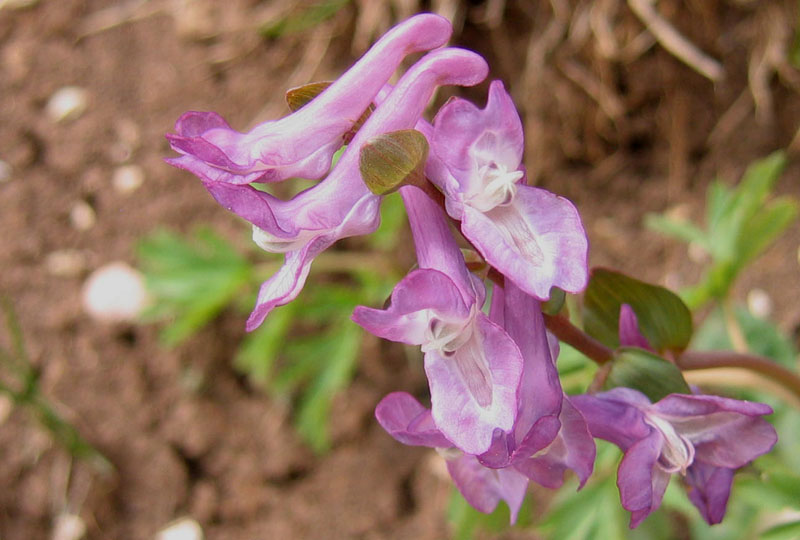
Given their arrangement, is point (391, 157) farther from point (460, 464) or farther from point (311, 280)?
point (311, 280)

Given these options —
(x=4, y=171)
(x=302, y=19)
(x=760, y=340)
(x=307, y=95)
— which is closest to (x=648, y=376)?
(x=307, y=95)

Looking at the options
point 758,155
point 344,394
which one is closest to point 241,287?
point 344,394

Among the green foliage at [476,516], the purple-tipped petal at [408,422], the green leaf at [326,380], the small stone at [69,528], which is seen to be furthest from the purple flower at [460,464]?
the small stone at [69,528]

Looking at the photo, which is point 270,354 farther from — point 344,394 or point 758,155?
point 758,155

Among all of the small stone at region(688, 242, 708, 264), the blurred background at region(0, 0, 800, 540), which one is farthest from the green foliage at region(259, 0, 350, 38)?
the small stone at region(688, 242, 708, 264)

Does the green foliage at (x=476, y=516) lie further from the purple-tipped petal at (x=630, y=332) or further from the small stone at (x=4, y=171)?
the small stone at (x=4, y=171)

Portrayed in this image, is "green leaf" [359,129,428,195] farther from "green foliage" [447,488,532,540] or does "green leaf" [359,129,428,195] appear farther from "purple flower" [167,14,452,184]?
"green foliage" [447,488,532,540]
